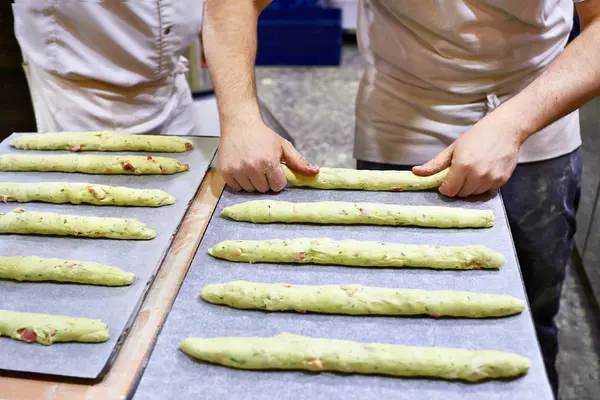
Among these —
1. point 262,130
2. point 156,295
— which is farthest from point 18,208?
point 262,130

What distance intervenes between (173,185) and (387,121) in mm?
692

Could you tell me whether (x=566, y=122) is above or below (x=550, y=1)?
below

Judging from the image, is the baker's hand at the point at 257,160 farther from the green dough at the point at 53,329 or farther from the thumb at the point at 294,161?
the green dough at the point at 53,329

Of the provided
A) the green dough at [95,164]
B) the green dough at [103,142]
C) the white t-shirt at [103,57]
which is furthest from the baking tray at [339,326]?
the white t-shirt at [103,57]

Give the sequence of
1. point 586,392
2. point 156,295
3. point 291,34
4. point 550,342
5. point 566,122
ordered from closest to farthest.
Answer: point 156,295 < point 566,122 < point 550,342 < point 586,392 < point 291,34

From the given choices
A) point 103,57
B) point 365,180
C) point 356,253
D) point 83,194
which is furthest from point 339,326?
point 103,57

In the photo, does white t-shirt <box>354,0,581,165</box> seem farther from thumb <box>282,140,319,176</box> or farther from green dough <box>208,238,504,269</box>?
green dough <box>208,238,504,269</box>

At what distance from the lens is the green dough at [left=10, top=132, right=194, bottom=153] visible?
1.73m

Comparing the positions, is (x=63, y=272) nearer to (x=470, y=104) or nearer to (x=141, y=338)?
(x=141, y=338)

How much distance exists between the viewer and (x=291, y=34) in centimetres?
464

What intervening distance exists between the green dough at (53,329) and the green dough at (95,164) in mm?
599

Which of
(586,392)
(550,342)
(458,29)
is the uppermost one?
(458,29)

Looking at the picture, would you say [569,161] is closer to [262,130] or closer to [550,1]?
[550,1]

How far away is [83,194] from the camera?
59.6 inches
